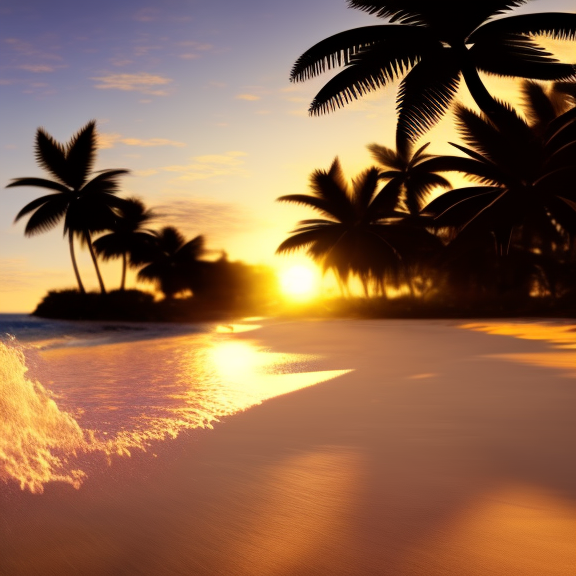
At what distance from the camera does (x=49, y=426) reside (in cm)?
547

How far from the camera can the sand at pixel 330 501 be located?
2750mm

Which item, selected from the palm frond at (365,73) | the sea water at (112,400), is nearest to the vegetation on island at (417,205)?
the palm frond at (365,73)

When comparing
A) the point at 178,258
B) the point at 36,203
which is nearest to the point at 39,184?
the point at 36,203

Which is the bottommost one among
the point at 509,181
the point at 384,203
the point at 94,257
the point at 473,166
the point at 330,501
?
the point at 330,501

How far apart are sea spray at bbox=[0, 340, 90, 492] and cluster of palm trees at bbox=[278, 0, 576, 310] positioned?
7.25 m

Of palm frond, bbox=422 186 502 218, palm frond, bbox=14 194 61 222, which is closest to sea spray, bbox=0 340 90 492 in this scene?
palm frond, bbox=422 186 502 218

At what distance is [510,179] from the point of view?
20.2m

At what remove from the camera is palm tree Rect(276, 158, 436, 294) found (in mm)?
31844

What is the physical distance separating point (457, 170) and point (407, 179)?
14.3 m

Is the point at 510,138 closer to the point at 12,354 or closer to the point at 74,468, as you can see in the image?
the point at 12,354

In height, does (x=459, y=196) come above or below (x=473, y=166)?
below

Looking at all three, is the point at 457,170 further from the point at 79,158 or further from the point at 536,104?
the point at 79,158

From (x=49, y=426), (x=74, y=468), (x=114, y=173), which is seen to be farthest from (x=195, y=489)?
(x=114, y=173)

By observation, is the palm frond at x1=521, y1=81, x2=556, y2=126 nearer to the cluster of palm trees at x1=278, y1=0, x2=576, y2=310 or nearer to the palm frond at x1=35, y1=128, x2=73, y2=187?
the cluster of palm trees at x1=278, y1=0, x2=576, y2=310
